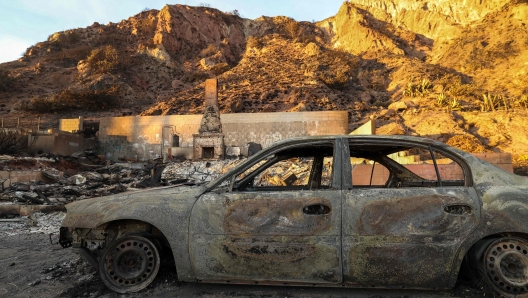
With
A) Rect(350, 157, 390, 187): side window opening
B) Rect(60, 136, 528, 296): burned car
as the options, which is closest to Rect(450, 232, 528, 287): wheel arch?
Rect(60, 136, 528, 296): burned car

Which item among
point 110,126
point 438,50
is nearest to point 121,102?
point 110,126

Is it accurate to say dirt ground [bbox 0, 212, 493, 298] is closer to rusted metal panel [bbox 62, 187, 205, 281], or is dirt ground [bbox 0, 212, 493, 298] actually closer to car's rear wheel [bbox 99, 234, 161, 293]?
car's rear wheel [bbox 99, 234, 161, 293]

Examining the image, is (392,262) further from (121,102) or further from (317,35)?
(317,35)

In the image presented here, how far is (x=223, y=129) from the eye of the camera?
23.3 meters

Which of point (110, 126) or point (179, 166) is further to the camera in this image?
point (110, 126)

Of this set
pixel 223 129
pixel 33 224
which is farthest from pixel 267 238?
pixel 223 129

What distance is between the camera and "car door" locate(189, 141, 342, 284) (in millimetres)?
2459

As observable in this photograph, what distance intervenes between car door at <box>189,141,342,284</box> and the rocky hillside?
16705 mm

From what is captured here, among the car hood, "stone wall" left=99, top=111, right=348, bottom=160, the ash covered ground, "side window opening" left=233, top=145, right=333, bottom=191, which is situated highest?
"stone wall" left=99, top=111, right=348, bottom=160

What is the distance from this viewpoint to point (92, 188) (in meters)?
12.0

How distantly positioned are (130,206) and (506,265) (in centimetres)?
337

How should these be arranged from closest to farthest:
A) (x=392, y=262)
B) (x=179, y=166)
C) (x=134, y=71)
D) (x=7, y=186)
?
(x=392, y=262), (x=7, y=186), (x=179, y=166), (x=134, y=71)

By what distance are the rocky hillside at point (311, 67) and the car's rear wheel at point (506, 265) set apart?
15.9m

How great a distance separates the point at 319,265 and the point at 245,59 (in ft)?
160
